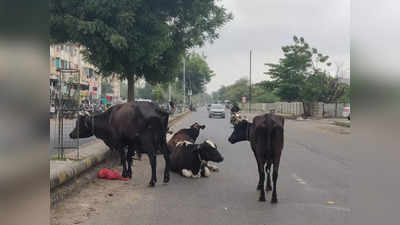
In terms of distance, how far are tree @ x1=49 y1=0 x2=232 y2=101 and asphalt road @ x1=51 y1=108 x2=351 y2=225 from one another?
12.8ft

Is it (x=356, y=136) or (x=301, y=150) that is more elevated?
(x=356, y=136)

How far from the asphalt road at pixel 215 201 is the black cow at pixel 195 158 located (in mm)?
239

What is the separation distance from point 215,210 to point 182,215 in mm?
519

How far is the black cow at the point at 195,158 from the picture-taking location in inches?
304

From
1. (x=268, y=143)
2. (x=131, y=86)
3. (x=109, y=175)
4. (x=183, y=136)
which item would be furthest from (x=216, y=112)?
(x=268, y=143)

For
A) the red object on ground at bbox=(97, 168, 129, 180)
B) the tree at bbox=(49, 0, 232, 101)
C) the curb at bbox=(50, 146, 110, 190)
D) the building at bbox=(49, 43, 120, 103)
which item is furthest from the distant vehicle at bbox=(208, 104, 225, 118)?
the red object on ground at bbox=(97, 168, 129, 180)

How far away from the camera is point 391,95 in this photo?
145 centimetres

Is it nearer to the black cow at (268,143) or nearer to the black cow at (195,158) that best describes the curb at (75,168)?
the black cow at (195,158)

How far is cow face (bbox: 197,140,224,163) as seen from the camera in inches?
301

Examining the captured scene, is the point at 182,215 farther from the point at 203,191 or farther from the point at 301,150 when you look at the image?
the point at 301,150

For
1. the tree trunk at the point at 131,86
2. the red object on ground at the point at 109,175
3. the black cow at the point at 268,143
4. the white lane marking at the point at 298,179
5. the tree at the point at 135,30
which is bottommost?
the white lane marking at the point at 298,179

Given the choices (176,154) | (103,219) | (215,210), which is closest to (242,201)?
(215,210)

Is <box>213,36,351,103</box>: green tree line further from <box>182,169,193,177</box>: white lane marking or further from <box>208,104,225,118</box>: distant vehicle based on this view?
<box>182,169,193,177</box>: white lane marking

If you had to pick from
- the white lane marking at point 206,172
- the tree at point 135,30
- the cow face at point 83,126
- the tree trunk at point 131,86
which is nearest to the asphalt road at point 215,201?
the white lane marking at point 206,172
